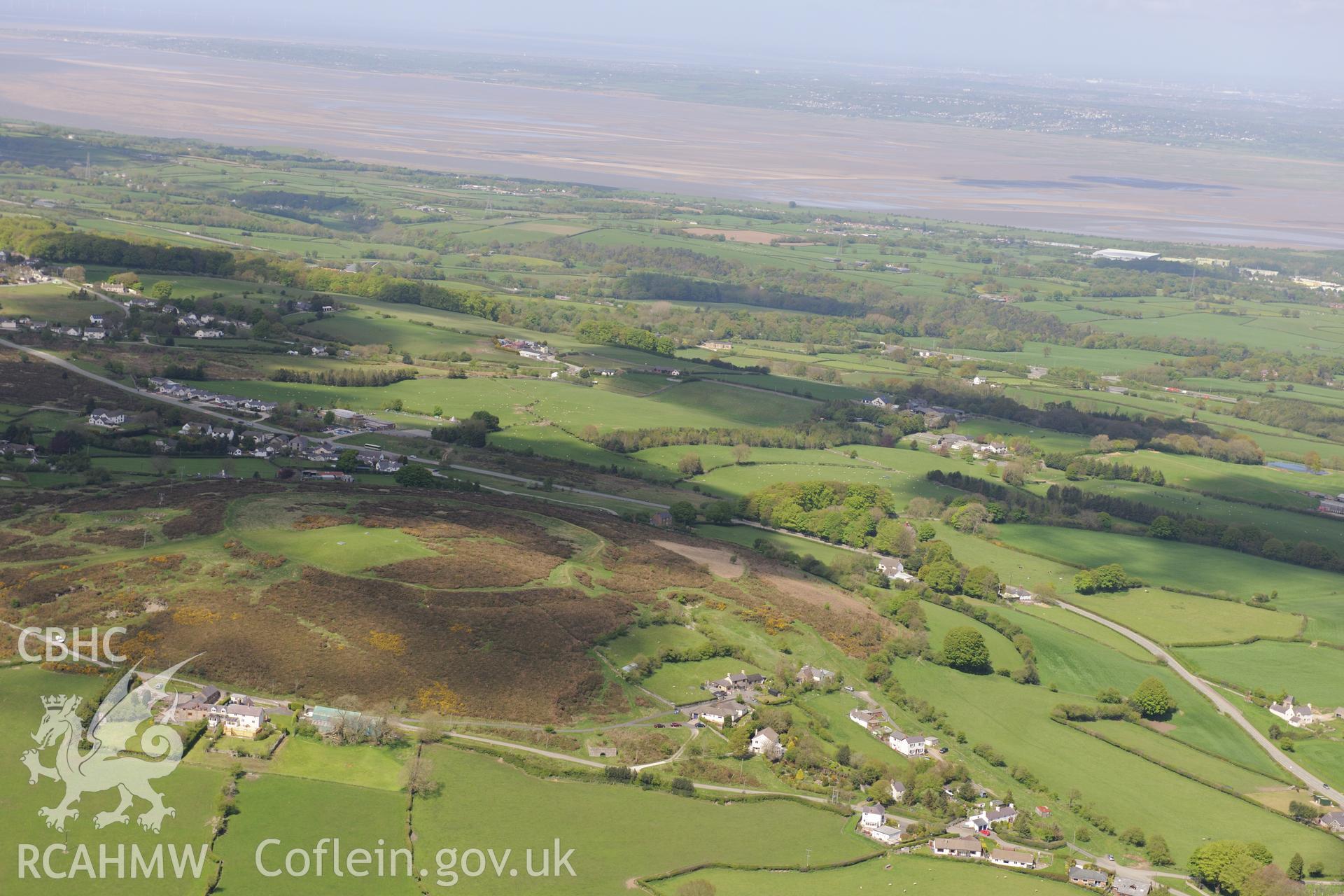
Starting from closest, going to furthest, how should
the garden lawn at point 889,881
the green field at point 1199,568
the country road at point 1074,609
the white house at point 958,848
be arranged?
the garden lawn at point 889,881
the white house at point 958,848
the country road at point 1074,609
the green field at point 1199,568

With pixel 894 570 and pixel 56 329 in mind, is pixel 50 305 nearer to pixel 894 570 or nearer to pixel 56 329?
pixel 56 329

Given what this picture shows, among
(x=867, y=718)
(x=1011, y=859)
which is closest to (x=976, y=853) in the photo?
(x=1011, y=859)

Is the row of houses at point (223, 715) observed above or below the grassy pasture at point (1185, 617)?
above

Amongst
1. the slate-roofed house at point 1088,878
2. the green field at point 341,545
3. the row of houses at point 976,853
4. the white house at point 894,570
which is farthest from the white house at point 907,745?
the green field at point 341,545

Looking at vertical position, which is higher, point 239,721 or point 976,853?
point 239,721

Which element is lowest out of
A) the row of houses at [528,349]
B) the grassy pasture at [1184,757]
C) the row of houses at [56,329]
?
the grassy pasture at [1184,757]

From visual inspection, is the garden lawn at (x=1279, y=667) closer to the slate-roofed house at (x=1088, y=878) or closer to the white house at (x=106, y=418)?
the slate-roofed house at (x=1088, y=878)

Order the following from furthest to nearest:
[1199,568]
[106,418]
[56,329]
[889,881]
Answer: [56,329]
[106,418]
[1199,568]
[889,881]
